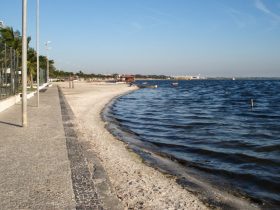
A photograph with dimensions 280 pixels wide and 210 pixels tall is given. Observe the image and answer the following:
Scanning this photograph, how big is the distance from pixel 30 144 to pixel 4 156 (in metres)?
1.65

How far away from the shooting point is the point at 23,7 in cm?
1321

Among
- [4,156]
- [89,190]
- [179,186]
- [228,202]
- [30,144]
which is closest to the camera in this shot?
[89,190]

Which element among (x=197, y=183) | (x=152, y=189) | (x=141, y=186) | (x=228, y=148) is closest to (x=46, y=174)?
(x=141, y=186)

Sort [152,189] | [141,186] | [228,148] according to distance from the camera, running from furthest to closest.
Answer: [228,148], [141,186], [152,189]

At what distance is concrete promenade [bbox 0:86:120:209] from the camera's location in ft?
19.5

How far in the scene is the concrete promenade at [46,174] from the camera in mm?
5957

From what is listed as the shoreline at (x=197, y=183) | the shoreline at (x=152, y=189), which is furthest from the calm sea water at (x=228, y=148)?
the shoreline at (x=152, y=189)

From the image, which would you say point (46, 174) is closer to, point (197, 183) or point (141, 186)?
point (141, 186)

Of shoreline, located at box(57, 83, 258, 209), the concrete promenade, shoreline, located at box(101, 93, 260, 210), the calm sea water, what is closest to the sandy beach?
shoreline, located at box(57, 83, 258, 209)

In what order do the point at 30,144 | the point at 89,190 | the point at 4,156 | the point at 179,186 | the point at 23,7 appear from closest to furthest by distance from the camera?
the point at 89,190, the point at 179,186, the point at 4,156, the point at 30,144, the point at 23,7

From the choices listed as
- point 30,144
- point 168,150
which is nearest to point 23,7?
point 30,144

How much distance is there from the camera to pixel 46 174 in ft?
24.8

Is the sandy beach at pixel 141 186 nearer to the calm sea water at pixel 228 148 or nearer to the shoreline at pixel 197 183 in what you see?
the shoreline at pixel 197 183

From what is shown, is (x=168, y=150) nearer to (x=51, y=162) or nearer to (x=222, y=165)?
(x=222, y=165)
